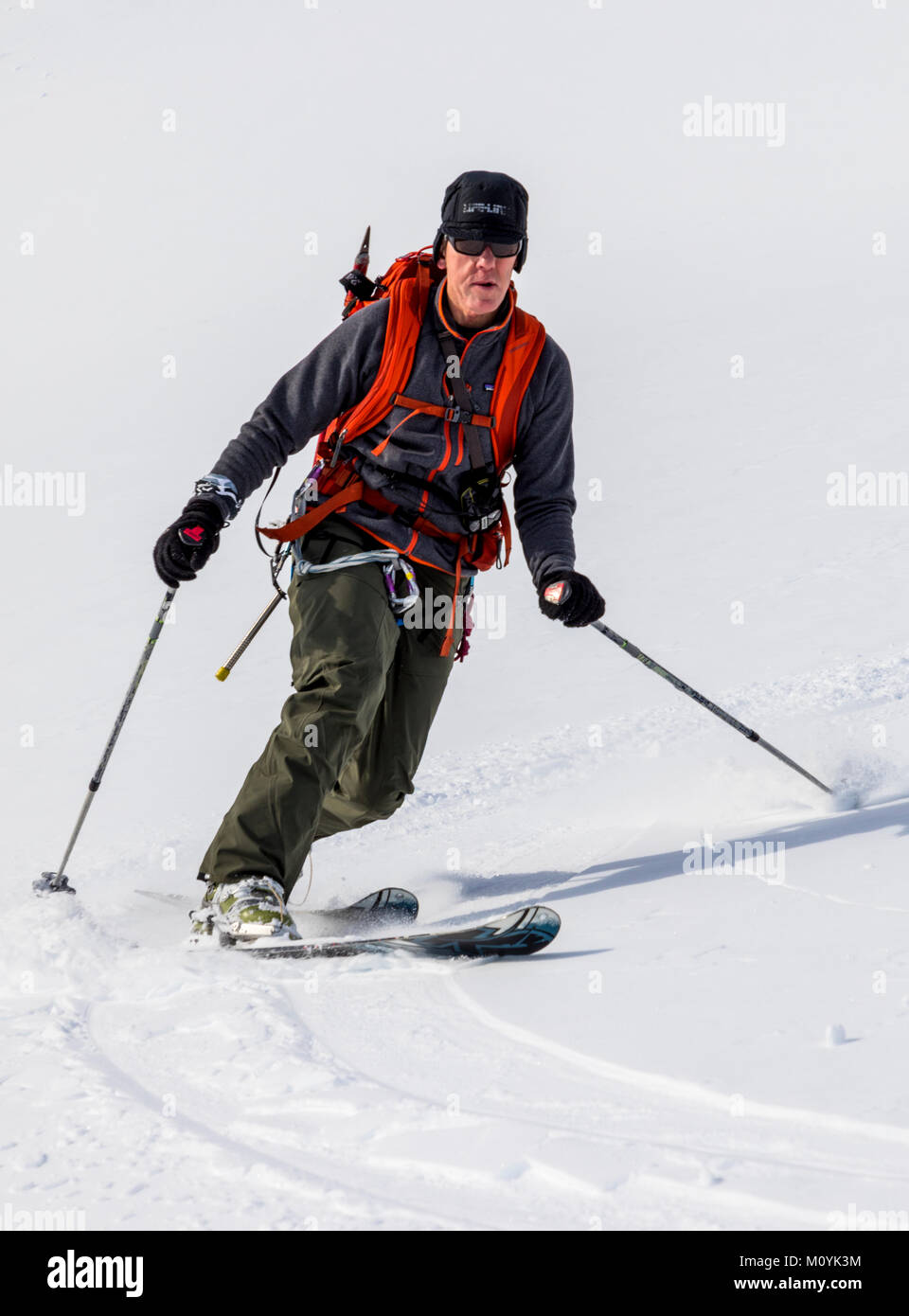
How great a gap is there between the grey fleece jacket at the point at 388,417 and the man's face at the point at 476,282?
0.07m

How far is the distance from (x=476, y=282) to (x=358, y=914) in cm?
218

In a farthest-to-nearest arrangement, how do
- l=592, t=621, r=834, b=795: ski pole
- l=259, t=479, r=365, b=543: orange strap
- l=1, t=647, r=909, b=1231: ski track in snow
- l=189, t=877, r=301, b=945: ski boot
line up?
l=592, t=621, r=834, b=795: ski pole
l=259, t=479, r=365, b=543: orange strap
l=189, t=877, r=301, b=945: ski boot
l=1, t=647, r=909, b=1231: ski track in snow

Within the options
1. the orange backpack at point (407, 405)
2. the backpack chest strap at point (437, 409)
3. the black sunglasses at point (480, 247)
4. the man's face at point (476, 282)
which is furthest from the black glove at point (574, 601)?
the black sunglasses at point (480, 247)

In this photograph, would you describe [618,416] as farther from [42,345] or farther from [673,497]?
[42,345]

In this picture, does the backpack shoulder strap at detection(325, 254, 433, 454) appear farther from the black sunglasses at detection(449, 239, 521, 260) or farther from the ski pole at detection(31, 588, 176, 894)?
the ski pole at detection(31, 588, 176, 894)

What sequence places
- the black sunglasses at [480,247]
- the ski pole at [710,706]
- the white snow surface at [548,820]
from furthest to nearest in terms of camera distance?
the ski pole at [710,706]
the black sunglasses at [480,247]
the white snow surface at [548,820]

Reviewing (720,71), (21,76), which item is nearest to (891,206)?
(720,71)

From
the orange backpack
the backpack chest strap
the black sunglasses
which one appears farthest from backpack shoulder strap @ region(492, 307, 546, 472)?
the black sunglasses

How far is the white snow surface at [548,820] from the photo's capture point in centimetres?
239

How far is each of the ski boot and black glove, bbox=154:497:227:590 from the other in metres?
0.99

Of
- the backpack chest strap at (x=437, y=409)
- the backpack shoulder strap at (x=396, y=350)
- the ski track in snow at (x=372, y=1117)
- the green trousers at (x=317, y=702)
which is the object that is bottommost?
the ski track in snow at (x=372, y=1117)

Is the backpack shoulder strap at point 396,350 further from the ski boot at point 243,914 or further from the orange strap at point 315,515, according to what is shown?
the ski boot at point 243,914

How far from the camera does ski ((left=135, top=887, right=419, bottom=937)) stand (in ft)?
14.6

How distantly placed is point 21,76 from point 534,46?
1867 centimetres
